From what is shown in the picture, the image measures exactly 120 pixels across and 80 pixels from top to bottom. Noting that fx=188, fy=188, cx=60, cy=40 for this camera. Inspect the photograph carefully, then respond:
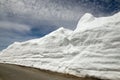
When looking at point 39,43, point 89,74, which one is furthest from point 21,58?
point 89,74

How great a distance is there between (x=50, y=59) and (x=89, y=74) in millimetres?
7672

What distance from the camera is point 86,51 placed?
17125 mm

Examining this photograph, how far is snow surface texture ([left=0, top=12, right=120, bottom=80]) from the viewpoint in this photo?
1458cm

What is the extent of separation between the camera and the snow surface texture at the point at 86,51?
47.8ft

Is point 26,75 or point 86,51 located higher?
point 86,51

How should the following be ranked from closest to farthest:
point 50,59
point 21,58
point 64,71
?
1. point 64,71
2. point 50,59
3. point 21,58

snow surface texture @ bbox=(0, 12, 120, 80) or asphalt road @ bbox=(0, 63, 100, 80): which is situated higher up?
snow surface texture @ bbox=(0, 12, 120, 80)

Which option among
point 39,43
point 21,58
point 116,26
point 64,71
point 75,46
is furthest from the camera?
point 21,58

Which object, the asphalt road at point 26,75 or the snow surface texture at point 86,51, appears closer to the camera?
the asphalt road at point 26,75

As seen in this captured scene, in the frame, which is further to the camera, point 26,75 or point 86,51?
point 86,51

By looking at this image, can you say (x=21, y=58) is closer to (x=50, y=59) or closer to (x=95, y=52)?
(x=50, y=59)

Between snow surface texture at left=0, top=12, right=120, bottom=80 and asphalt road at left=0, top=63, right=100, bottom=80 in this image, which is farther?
snow surface texture at left=0, top=12, right=120, bottom=80

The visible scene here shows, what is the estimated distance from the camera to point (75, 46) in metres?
19.5

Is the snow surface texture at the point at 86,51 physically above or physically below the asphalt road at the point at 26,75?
above
